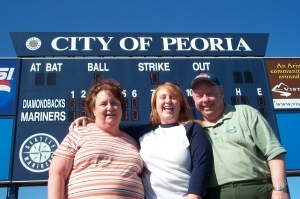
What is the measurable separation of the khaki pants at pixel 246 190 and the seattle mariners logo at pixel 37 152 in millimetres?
6289

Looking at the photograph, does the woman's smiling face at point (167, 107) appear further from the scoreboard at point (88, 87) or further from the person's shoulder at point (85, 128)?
the scoreboard at point (88, 87)

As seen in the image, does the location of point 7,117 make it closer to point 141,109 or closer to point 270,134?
point 141,109

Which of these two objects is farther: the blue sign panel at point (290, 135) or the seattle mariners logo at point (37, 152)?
the blue sign panel at point (290, 135)

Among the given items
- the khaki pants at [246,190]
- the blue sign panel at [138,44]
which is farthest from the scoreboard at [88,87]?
the khaki pants at [246,190]

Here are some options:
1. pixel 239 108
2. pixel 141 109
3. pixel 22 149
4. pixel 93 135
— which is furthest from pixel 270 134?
pixel 22 149

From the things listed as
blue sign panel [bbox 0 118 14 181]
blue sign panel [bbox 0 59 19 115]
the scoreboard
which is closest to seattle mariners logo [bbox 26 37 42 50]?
the scoreboard

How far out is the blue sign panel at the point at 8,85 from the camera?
814 centimetres

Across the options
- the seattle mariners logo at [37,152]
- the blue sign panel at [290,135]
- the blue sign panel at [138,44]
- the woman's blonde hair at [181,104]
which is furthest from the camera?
the blue sign panel at [138,44]

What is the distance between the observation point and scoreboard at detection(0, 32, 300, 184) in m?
7.84

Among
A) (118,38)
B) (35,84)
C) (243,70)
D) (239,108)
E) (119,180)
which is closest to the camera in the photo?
(119,180)

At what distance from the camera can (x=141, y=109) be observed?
8.28 meters

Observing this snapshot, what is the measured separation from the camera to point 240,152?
212 cm

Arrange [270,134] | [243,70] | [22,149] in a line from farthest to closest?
1. [243,70]
2. [22,149]
3. [270,134]

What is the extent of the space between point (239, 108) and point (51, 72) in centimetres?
706
